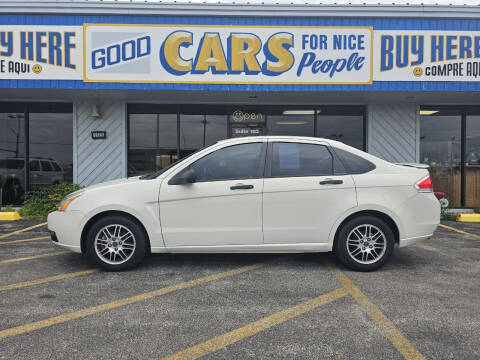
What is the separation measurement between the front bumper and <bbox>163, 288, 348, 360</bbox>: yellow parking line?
94.3 inches

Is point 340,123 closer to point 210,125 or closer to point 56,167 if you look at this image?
point 210,125

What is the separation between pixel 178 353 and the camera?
2443mm

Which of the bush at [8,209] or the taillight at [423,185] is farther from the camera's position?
the bush at [8,209]

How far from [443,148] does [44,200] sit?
36.5 feet

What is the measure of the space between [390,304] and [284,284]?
3.57ft

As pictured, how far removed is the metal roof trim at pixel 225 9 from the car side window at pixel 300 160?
4924 mm

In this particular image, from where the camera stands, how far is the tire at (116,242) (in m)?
4.17

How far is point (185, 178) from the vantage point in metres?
4.12

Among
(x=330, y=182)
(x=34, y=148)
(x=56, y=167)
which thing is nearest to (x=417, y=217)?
(x=330, y=182)

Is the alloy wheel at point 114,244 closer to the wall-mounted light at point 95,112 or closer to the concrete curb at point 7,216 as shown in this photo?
the concrete curb at point 7,216

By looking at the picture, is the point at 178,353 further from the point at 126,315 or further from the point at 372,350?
the point at 372,350

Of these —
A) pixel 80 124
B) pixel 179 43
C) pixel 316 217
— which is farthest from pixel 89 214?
pixel 80 124

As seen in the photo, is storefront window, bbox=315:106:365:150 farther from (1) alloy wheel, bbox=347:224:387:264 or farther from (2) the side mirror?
(2) the side mirror

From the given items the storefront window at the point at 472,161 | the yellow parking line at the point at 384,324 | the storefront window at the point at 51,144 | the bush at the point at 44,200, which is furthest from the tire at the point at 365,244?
the storefront window at the point at 51,144
